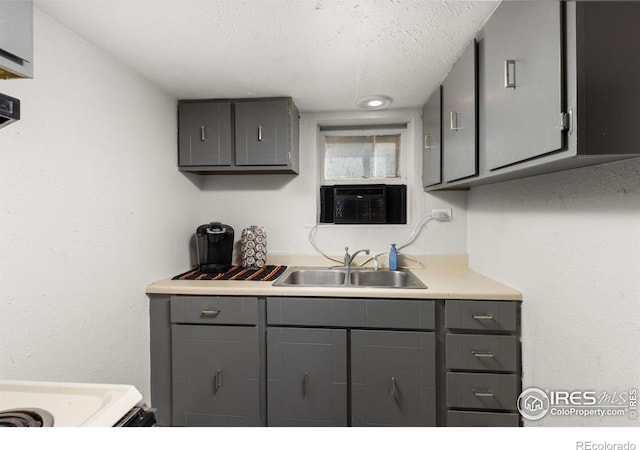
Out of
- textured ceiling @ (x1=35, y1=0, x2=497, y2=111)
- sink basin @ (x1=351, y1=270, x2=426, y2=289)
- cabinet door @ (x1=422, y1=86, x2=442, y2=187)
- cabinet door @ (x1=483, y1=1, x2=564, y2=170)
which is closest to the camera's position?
cabinet door @ (x1=483, y1=1, x2=564, y2=170)

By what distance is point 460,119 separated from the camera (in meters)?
1.38

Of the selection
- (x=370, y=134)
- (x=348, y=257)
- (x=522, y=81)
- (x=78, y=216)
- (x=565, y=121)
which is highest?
(x=370, y=134)

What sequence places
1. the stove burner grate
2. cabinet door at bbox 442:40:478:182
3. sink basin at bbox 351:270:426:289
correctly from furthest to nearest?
sink basin at bbox 351:270:426:289 → cabinet door at bbox 442:40:478:182 → the stove burner grate

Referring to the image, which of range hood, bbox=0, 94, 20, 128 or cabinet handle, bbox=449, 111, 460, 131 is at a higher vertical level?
cabinet handle, bbox=449, 111, 460, 131

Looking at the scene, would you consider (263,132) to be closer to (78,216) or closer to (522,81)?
(78,216)

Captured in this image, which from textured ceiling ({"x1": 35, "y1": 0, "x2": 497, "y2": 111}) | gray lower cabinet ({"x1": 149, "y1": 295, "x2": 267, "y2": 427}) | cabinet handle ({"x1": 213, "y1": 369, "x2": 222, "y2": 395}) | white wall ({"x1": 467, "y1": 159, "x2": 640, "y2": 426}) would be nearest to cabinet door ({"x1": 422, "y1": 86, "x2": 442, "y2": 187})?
textured ceiling ({"x1": 35, "y1": 0, "x2": 497, "y2": 111})

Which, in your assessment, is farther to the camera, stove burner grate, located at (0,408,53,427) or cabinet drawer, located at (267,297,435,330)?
cabinet drawer, located at (267,297,435,330)

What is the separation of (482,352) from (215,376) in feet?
4.64

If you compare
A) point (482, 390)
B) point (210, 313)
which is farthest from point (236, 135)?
point (482, 390)

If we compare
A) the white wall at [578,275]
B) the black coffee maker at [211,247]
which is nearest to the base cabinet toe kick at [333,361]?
the white wall at [578,275]

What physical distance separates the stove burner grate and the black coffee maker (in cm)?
130

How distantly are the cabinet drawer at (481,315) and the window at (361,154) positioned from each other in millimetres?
1150

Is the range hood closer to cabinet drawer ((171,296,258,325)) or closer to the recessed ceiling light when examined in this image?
cabinet drawer ((171,296,258,325))

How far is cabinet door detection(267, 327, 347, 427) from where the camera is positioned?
5.06ft
